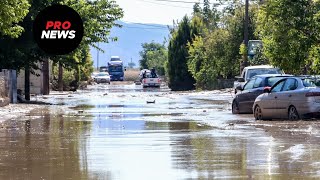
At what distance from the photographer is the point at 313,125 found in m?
21.5

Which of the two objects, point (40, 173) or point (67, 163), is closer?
point (40, 173)

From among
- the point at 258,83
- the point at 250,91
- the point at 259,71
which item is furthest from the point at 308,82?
the point at 259,71

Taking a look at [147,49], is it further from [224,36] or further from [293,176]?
[293,176]

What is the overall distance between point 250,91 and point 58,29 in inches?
412

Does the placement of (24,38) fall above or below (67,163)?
above

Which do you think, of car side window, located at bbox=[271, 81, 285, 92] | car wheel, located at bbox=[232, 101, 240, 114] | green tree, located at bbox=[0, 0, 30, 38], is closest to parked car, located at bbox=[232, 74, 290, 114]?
car wheel, located at bbox=[232, 101, 240, 114]

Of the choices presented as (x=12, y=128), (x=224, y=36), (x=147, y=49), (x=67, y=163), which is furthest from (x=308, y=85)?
(x=147, y=49)

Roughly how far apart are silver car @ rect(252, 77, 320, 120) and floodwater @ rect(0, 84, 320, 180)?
0.70m

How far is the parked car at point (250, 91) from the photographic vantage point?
2830cm

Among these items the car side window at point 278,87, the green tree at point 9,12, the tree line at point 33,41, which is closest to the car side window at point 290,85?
the car side window at point 278,87

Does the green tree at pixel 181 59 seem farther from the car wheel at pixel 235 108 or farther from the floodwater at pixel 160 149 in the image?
the floodwater at pixel 160 149

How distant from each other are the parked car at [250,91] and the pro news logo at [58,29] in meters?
9.89

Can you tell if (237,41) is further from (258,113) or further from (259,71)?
(258,113)

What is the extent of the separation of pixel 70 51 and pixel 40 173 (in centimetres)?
2773
